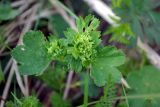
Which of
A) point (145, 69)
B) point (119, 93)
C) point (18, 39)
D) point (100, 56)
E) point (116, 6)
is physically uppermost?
point (116, 6)

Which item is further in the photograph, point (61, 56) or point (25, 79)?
point (25, 79)

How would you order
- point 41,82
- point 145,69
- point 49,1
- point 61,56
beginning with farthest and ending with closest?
point 49,1 → point 41,82 → point 145,69 → point 61,56

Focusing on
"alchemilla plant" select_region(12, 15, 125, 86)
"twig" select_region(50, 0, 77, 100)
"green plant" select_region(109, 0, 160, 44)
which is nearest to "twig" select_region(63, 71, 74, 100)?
"twig" select_region(50, 0, 77, 100)

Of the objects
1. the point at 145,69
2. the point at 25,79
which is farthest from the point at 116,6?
the point at 25,79

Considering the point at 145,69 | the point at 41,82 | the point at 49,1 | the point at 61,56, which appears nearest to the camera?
the point at 61,56

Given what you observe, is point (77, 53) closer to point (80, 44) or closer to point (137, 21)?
point (80, 44)

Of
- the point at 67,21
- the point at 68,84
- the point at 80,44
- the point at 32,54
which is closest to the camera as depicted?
the point at 80,44

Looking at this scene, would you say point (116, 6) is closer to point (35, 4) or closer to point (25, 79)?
point (35, 4)

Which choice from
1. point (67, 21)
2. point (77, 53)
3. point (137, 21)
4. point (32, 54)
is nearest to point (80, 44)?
point (77, 53)

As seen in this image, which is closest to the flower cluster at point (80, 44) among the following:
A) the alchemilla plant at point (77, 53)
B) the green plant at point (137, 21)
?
the alchemilla plant at point (77, 53)

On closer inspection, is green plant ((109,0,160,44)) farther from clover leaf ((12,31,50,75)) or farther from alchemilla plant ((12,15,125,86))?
clover leaf ((12,31,50,75))
